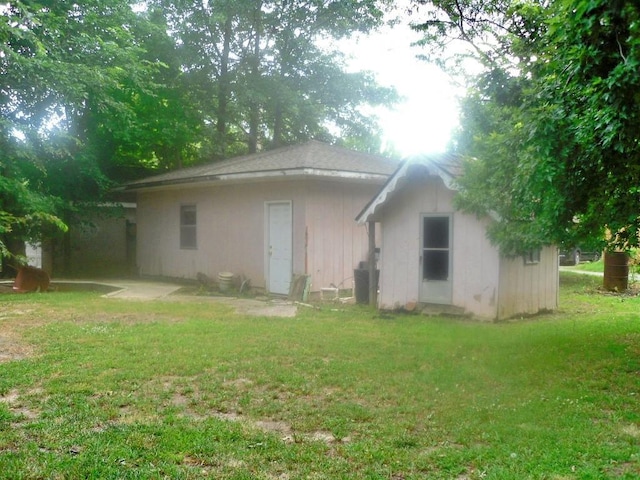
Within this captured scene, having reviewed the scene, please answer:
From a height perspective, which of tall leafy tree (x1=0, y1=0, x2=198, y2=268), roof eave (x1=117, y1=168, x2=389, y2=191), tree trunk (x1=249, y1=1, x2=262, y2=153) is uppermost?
tree trunk (x1=249, y1=1, x2=262, y2=153)

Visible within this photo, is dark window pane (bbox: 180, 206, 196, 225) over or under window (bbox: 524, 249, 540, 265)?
over

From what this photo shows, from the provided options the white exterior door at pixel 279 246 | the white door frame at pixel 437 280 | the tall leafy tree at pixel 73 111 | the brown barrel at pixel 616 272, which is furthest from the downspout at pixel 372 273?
the brown barrel at pixel 616 272

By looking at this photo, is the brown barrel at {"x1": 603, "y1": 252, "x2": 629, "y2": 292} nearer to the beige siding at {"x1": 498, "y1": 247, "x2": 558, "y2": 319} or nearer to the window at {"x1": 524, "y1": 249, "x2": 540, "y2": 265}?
the beige siding at {"x1": 498, "y1": 247, "x2": 558, "y2": 319}

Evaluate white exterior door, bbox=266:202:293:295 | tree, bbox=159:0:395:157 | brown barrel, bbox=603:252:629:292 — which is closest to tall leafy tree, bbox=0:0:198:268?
tree, bbox=159:0:395:157

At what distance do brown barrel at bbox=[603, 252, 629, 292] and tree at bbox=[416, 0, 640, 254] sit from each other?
5.66m

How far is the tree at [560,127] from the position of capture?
2594mm

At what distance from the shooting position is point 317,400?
4.61 meters

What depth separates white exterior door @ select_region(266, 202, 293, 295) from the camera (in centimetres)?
1148

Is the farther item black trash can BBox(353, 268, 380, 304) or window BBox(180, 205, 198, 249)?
window BBox(180, 205, 198, 249)

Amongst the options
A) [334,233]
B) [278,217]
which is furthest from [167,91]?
[334,233]

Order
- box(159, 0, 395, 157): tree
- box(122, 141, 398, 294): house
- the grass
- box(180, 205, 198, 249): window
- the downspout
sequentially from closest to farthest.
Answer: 1. the grass
2. the downspout
3. box(122, 141, 398, 294): house
4. box(180, 205, 198, 249): window
5. box(159, 0, 395, 157): tree

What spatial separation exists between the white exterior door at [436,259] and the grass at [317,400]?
978 mm

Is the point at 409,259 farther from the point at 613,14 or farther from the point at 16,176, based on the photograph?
the point at 16,176

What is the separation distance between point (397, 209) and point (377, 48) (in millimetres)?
13863
